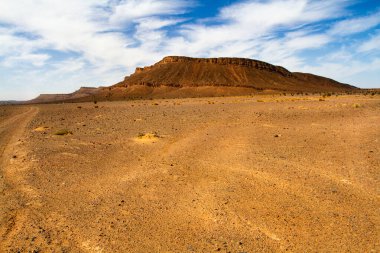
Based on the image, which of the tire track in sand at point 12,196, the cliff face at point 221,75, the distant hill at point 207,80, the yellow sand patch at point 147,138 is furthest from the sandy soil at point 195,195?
the cliff face at point 221,75

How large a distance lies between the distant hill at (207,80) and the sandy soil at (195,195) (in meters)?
73.2

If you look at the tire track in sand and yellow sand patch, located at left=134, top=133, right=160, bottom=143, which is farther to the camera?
yellow sand patch, located at left=134, top=133, right=160, bottom=143

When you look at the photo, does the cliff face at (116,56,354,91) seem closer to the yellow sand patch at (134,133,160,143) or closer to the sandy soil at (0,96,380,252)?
the yellow sand patch at (134,133,160,143)

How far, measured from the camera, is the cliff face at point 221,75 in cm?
9969

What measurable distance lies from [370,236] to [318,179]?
2933 millimetres

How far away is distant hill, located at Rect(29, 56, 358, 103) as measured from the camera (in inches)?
3583

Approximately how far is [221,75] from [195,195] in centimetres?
10042

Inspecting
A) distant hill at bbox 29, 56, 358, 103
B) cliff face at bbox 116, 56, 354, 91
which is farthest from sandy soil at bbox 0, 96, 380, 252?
cliff face at bbox 116, 56, 354, 91

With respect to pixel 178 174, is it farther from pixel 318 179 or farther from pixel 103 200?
pixel 318 179

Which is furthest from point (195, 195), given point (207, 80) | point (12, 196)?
point (207, 80)

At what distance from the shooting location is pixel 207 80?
10162cm

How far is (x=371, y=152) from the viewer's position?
10.8 meters

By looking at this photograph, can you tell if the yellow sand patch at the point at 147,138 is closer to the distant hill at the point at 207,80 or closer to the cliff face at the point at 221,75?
the distant hill at the point at 207,80

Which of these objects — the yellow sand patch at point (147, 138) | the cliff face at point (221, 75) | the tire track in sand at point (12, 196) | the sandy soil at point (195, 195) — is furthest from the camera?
the cliff face at point (221, 75)
